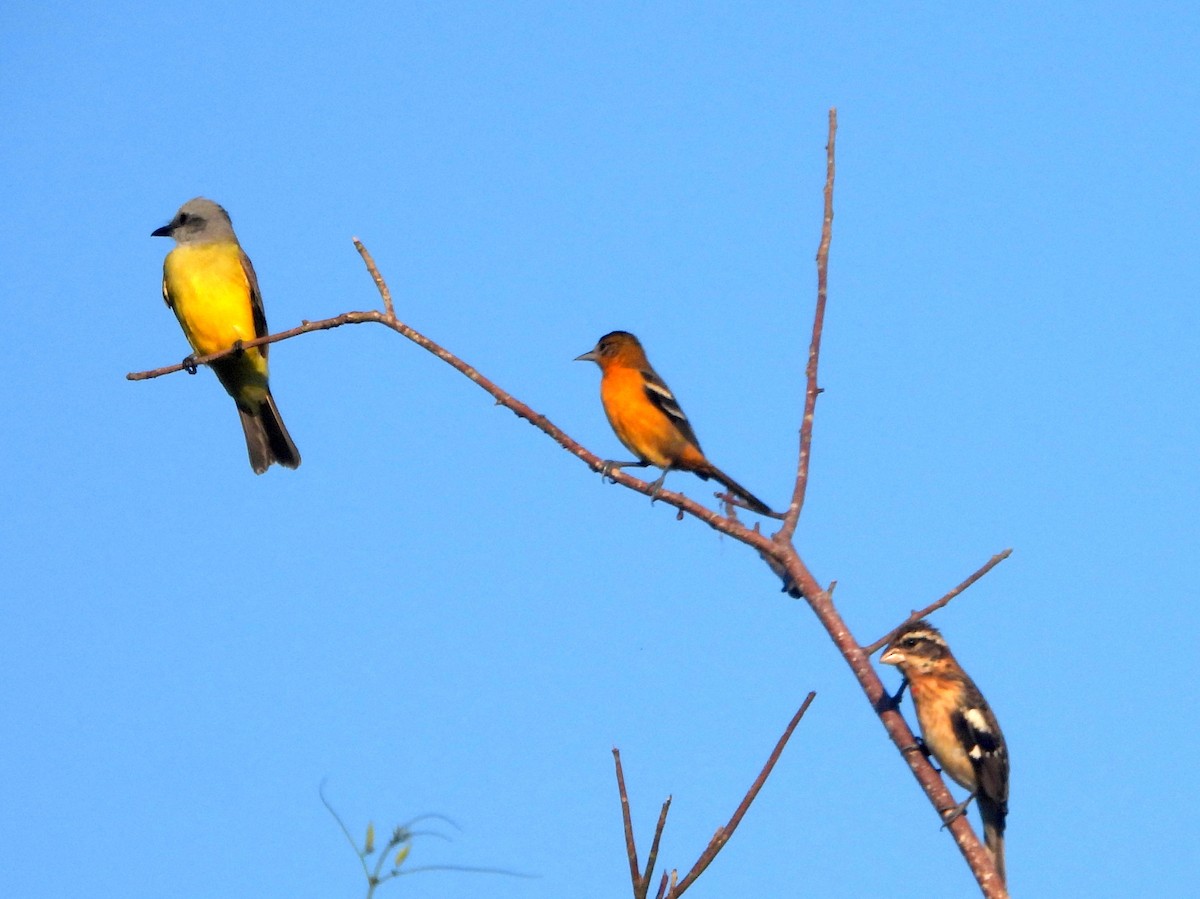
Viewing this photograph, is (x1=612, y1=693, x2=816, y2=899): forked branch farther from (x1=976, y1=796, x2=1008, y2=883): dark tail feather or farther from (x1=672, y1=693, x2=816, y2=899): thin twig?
(x1=976, y1=796, x2=1008, y2=883): dark tail feather

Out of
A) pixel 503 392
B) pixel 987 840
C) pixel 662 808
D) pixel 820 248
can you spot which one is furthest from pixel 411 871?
pixel 987 840

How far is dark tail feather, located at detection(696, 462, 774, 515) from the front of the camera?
7973mm

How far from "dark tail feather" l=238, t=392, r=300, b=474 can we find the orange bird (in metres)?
2.64

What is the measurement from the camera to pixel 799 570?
3.46 metres

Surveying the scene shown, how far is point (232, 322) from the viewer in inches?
421

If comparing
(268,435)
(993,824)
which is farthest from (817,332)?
(268,435)

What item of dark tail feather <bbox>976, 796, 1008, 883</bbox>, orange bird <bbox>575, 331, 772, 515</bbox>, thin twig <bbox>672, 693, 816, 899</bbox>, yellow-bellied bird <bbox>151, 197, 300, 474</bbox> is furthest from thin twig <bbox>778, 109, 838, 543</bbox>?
yellow-bellied bird <bbox>151, 197, 300, 474</bbox>

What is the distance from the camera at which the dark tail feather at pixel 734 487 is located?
797 cm

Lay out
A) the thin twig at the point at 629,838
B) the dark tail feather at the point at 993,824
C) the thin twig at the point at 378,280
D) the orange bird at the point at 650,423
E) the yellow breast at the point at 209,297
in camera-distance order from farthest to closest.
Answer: the yellow breast at the point at 209,297 < the orange bird at the point at 650,423 < the dark tail feather at the point at 993,824 < the thin twig at the point at 378,280 < the thin twig at the point at 629,838

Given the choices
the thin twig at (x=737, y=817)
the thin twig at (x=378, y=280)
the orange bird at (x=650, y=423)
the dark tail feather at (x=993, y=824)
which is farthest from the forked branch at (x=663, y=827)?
the orange bird at (x=650, y=423)

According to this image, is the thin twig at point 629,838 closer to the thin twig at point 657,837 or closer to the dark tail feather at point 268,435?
the thin twig at point 657,837

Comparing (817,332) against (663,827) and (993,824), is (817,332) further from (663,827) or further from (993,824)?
(993,824)

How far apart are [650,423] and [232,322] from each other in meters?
3.63

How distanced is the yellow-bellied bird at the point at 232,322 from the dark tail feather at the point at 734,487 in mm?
3457
